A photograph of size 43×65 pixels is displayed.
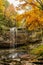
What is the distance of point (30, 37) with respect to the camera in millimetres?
25031

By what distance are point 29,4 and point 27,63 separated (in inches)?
203

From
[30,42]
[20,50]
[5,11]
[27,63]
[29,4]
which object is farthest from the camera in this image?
[5,11]

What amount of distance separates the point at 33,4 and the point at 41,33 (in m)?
8.11

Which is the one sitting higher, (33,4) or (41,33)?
(33,4)

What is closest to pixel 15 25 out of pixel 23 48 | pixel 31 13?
pixel 23 48

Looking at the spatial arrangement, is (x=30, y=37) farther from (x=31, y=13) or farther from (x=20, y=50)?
(x=31, y=13)

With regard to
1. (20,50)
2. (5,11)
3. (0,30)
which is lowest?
(20,50)

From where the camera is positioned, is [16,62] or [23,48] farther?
[23,48]

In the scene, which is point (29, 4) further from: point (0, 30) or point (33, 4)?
point (0, 30)

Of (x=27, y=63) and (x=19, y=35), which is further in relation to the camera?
(x=19, y=35)

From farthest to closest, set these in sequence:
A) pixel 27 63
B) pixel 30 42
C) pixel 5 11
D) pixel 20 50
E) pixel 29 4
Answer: pixel 5 11, pixel 30 42, pixel 20 50, pixel 29 4, pixel 27 63

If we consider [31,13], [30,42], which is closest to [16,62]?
[31,13]

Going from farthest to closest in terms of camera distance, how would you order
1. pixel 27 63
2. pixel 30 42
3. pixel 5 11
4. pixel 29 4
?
pixel 5 11
pixel 30 42
pixel 29 4
pixel 27 63

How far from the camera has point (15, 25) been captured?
3022 cm
